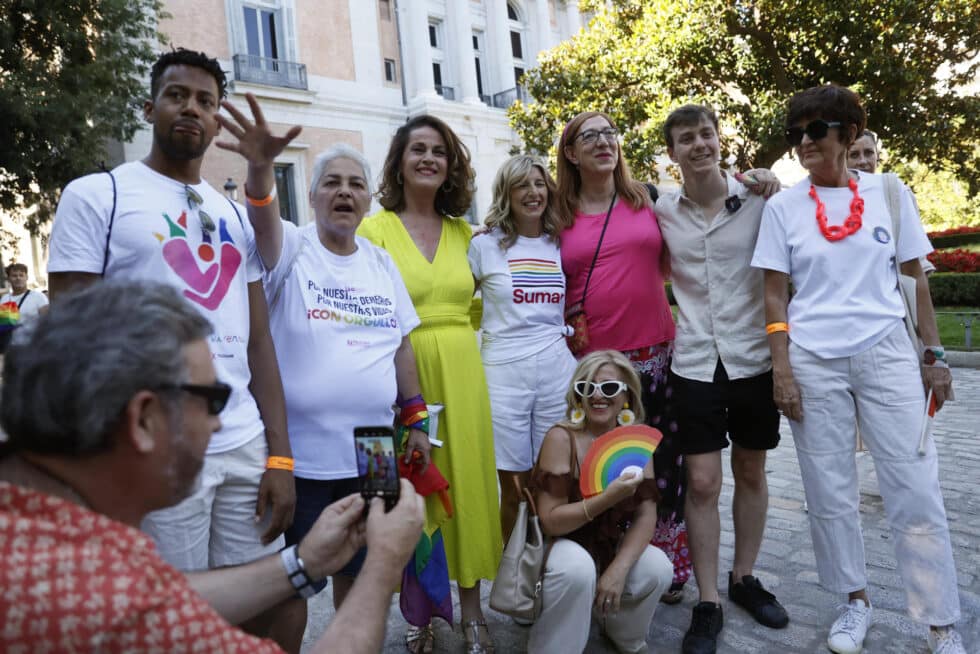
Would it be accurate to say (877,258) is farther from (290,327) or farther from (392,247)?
(290,327)

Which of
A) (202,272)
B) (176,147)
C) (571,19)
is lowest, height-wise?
(202,272)

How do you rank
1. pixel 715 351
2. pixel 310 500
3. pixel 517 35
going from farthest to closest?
pixel 517 35 < pixel 715 351 < pixel 310 500

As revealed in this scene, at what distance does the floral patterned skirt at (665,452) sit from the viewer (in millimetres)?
3529

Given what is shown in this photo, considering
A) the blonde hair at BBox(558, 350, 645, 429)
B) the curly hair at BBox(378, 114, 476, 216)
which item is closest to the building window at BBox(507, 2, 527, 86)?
the curly hair at BBox(378, 114, 476, 216)

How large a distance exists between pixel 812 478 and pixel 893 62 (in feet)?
34.6

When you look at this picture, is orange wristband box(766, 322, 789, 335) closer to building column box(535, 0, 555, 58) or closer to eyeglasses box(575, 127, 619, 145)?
eyeglasses box(575, 127, 619, 145)

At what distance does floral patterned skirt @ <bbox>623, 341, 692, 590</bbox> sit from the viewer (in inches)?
139

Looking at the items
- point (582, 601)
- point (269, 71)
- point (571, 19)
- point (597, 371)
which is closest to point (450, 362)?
point (597, 371)

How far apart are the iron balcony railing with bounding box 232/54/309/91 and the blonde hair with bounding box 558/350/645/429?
814 inches

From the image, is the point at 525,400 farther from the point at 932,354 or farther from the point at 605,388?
the point at 932,354

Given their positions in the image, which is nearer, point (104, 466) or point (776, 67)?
point (104, 466)

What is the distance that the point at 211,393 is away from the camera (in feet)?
4.60

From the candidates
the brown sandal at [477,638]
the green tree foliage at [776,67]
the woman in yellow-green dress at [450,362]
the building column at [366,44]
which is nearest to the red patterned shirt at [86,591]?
the woman in yellow-green dress at [450,362]

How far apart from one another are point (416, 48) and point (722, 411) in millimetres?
24891
